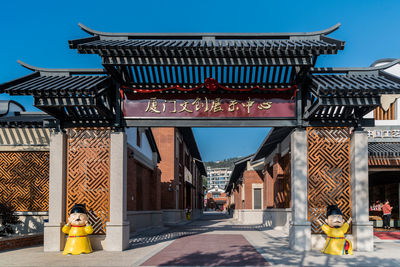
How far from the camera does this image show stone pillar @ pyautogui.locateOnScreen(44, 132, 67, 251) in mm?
10570

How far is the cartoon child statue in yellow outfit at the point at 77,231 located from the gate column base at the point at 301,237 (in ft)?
17.0

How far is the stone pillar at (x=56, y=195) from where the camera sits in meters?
10.6

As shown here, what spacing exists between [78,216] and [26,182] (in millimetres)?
5210

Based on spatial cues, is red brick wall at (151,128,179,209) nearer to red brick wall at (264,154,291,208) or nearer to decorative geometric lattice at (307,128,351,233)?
red brick wall at (264,154,291,208)

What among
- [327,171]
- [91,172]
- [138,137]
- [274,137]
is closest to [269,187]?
[274,137]

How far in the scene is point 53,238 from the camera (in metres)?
10.6

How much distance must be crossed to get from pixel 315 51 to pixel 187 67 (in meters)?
3.20

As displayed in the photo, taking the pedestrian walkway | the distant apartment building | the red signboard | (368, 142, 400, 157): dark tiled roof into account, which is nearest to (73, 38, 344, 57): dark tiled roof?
the red signboard

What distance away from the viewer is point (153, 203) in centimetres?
2277

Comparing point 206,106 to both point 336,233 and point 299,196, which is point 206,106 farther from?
point 336,233

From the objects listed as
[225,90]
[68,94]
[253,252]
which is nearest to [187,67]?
[225,90]

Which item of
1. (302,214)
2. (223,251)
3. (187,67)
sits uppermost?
(187,67)

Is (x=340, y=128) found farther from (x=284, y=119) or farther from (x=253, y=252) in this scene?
(x=253, y=252)

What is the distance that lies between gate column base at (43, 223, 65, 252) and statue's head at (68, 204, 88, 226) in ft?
2.30
